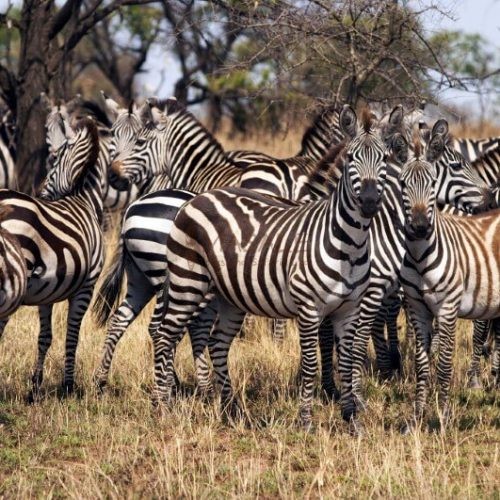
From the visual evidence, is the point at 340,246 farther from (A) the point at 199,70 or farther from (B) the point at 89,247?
(A) the point at 199,70

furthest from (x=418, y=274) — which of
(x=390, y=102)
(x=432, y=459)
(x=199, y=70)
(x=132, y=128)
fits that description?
(x=199, y=70)

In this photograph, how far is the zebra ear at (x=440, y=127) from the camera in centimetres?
713

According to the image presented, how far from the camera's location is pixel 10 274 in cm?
664

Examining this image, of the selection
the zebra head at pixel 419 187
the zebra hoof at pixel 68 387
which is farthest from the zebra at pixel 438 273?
the zebra hoof at pixel 68 387

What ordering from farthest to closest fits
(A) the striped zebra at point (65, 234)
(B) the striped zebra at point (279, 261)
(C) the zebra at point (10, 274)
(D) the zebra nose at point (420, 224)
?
1. (A) the striped zebra at point (65, 234)
2. (D) the zebra nose at point (420, 224)
3. (B) the striped zebra at point (279, 261)
4. (C) the zebra at point (10, 274)

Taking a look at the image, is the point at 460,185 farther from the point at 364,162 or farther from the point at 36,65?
the point at 36,65

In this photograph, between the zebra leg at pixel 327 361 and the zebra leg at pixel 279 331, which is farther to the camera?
the zebra leg at pixel 279 331

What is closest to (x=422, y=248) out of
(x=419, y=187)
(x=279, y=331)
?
(x=419, y=187)

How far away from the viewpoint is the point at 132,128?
986 cm

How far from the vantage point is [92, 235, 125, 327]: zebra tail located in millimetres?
8852

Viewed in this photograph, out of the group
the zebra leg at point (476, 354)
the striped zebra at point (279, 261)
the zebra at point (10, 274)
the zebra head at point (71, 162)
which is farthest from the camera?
the zebra head at point (71, 162)

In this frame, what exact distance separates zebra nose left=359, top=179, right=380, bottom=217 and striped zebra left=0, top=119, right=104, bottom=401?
2.36m

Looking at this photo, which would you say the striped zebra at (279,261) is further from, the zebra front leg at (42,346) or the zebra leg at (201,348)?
Result: the zebra front leg at (42,346)

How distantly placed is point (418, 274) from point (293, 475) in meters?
1.89
